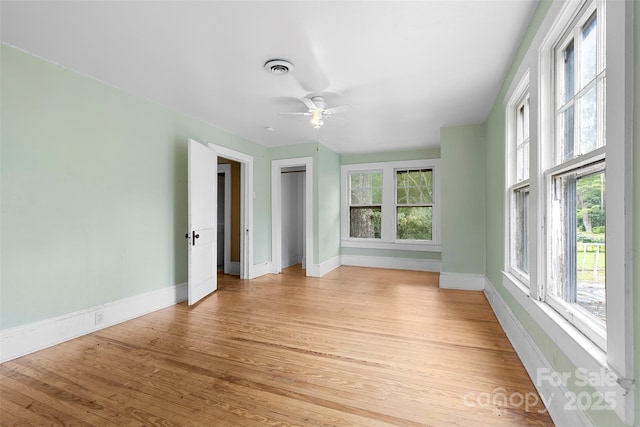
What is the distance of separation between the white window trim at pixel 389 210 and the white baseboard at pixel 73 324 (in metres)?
3.90

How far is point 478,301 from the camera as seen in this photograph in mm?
3689

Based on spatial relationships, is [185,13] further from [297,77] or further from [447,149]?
[447,149]

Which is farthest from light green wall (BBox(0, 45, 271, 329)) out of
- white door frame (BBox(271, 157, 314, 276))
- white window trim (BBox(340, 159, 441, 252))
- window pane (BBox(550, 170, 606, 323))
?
window pane (BBox(550, 170, 606, 323))

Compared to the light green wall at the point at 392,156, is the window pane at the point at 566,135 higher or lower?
lower

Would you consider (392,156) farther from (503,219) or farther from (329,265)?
(503,219)

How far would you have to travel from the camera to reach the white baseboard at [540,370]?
1.38 m

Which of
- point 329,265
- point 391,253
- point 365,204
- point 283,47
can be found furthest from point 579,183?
point 365,204

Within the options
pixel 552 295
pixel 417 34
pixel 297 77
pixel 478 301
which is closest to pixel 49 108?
pixel 297 77

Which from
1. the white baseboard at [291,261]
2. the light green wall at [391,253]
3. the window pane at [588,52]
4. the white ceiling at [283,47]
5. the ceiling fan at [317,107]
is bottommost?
the white baseboard at [291,261]

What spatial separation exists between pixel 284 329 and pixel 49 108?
2.90 metres

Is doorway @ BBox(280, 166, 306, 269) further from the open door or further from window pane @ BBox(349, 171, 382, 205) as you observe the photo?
the open door

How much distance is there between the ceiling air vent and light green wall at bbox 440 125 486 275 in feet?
9.54

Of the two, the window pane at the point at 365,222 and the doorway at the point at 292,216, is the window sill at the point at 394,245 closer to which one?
the window pane at the point at 365,222

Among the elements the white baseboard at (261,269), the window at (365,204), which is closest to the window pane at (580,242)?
the white baseboard at (261,269)
